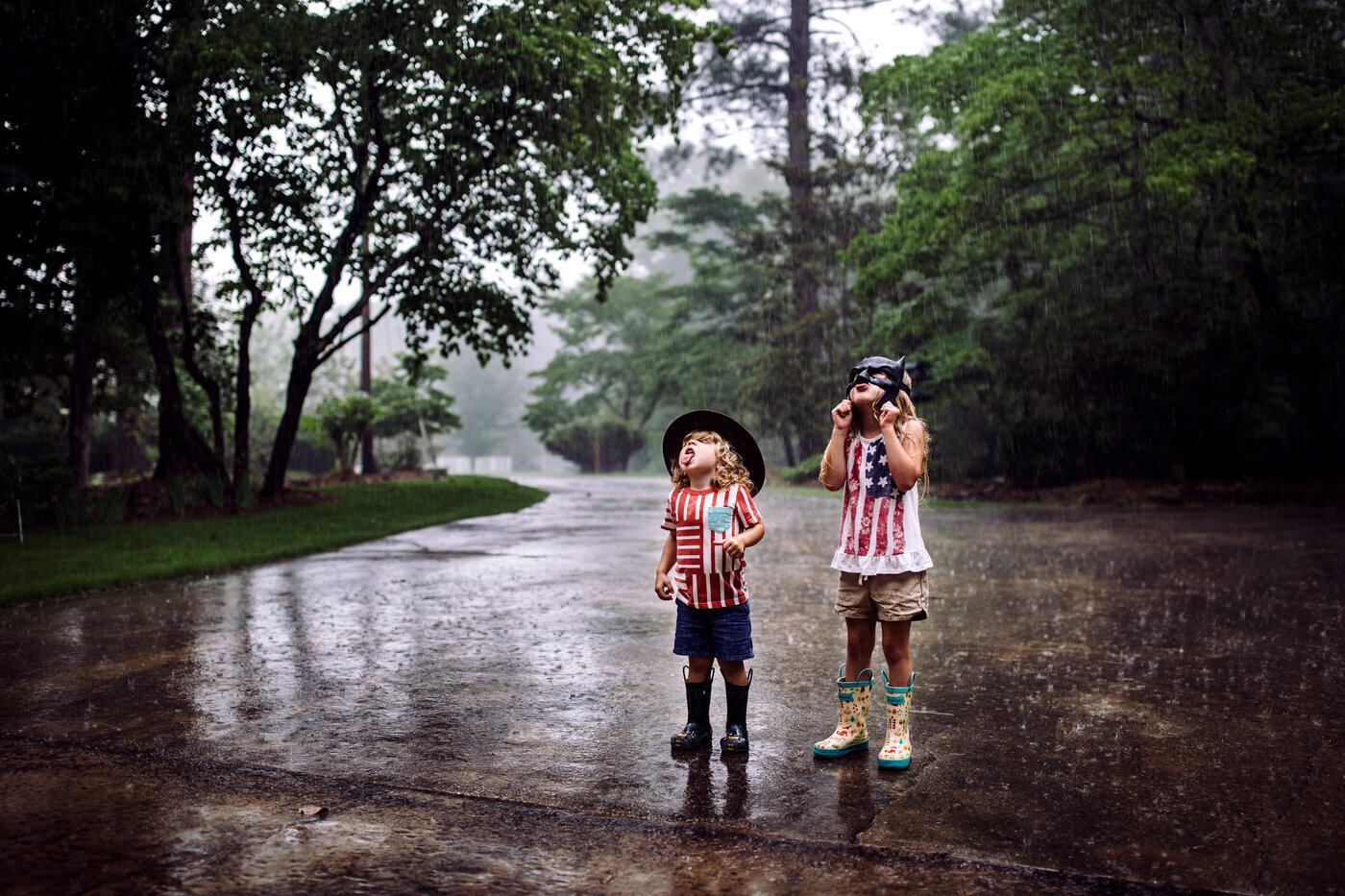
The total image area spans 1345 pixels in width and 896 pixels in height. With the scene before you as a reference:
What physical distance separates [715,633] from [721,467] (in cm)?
66

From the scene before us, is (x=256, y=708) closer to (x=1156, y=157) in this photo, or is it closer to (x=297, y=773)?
(x=297, y=773)

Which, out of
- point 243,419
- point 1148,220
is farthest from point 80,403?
point 1148,220

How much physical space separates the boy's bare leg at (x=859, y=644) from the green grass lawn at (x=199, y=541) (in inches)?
258

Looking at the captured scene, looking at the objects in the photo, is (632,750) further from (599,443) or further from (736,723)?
(599,443)

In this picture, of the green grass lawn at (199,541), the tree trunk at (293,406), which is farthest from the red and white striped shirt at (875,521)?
the tree trunk at (293,406)

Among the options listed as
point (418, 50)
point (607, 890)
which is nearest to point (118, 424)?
point (418, 50)

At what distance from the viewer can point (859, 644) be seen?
4.12 meters

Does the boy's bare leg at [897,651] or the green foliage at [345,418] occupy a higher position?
the green foliage at [345,418]

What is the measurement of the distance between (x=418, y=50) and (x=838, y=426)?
40.2 feet

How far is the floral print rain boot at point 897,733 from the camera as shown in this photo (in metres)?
3.86

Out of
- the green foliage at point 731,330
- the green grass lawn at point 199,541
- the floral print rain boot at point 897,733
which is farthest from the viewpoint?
the green foliage at point 731,330

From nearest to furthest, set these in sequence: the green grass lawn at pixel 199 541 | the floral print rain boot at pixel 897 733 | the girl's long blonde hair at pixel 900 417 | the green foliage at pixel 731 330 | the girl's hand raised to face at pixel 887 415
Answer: the floral print rain boot at pixel 897 733 → the girl's hand raised to face at pixel 887 415 → the girl's long blonde hair at pixel 900 417 → the green grass lawn at pixel 199 541 → the green foliage at pixel 731 330

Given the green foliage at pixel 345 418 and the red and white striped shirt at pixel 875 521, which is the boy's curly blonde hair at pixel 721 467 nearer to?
the red and white striped shirt at pixel 875 521

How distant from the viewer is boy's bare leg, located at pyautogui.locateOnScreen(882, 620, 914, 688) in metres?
4.00
